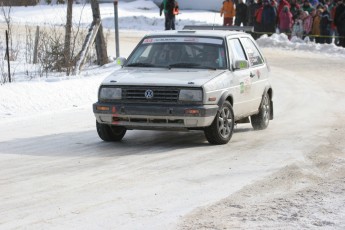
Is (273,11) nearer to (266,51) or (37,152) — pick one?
(266,51)

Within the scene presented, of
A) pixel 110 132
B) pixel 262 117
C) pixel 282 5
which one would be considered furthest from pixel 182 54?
pixel 282 5

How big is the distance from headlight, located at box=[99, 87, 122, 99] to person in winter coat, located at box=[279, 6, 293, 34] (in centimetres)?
2135

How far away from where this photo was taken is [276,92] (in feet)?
60.2

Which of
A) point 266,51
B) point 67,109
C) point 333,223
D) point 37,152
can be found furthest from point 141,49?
point 266,51

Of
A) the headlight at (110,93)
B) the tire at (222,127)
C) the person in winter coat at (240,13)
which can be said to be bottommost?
the person in winter coat at (240,13)

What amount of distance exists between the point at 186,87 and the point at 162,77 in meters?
0.48

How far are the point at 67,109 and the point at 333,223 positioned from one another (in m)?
8.98

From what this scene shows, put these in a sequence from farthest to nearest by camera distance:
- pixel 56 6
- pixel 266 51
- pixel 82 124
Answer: pixel 56 6
pixel 266 51
pixel 82 124

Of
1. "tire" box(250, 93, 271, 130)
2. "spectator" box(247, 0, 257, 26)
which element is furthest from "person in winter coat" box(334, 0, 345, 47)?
"tire" box(250, 93, 271, 130)

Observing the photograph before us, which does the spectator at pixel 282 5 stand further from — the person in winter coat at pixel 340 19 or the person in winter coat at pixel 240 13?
the person in winter coat at pixel 340 19

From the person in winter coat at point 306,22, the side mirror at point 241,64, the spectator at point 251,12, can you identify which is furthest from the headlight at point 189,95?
the spectator at point 251,12

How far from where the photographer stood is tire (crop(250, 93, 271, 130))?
509 inches

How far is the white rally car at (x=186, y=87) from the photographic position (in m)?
10.8

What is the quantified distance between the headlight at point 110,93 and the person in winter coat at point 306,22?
21375 mm
